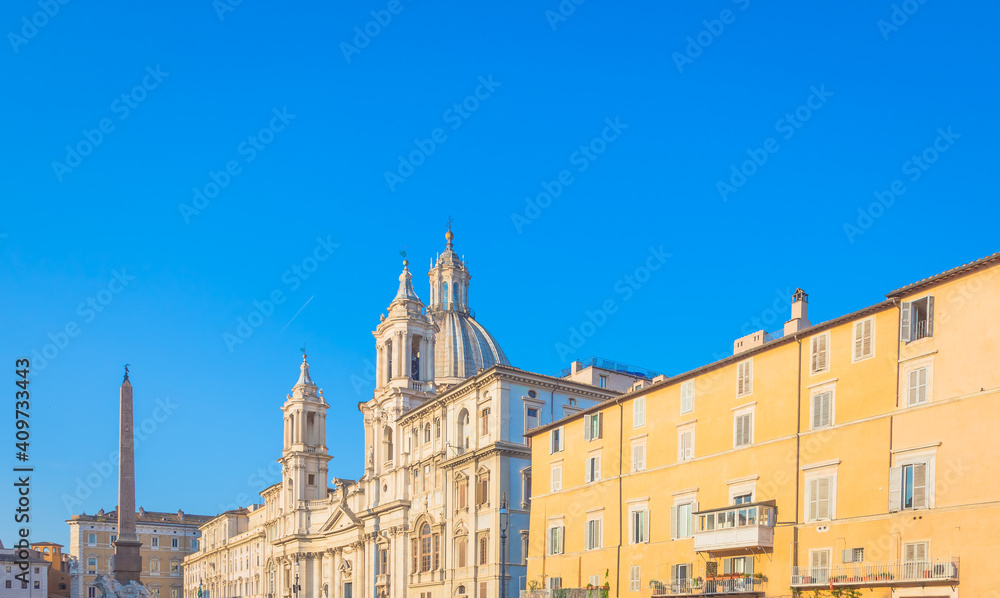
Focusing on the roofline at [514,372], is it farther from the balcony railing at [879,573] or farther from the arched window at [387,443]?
the balcony railing at [879,573]

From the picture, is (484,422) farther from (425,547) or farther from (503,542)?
(425,547)

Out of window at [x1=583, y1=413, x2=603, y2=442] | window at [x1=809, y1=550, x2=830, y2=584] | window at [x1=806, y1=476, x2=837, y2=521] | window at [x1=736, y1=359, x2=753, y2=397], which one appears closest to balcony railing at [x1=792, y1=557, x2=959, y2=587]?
window at [x1=809, y1=550, x2=830, y2=584]

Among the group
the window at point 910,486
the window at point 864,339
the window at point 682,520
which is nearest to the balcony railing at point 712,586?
the window at point 682,520

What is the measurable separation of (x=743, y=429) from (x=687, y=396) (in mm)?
4392

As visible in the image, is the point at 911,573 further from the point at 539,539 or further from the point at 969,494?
the point at 539,539

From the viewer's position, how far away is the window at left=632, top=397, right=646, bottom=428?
50.7 metres

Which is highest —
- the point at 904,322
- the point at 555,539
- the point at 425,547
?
the point at 904,322

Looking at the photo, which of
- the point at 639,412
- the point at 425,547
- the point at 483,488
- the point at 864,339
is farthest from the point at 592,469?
the point at 425,547

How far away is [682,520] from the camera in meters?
46.2

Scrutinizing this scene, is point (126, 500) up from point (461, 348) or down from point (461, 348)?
down

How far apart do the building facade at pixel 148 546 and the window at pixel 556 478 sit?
126m

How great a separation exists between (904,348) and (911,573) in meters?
7.98

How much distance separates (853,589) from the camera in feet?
119

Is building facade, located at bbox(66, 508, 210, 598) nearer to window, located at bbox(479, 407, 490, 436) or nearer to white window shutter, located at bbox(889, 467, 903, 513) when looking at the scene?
window, located at bbox(479, 407, 490, 436)
